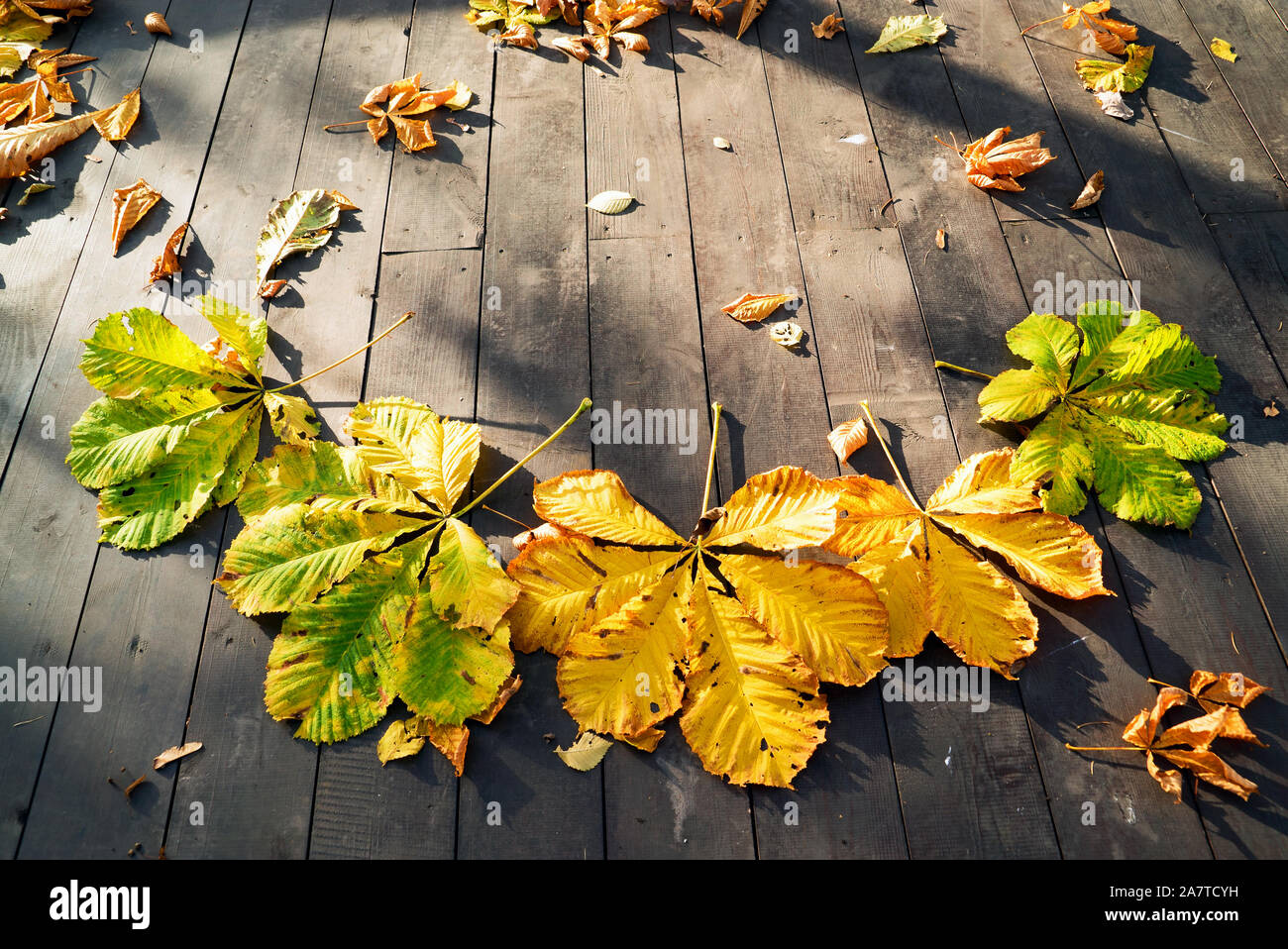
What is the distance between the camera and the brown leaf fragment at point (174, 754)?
1.52 m

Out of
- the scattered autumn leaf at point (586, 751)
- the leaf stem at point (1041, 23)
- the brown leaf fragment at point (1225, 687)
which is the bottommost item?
the scattered autumn leaf at point (586, 751)

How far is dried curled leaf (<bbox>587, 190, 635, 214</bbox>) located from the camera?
2215 millimetres

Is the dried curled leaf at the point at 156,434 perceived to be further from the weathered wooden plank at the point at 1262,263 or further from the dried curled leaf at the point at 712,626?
the weathered wooden plank at the point at 1262,263

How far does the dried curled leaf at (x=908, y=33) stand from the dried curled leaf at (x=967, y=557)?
5.20 feet

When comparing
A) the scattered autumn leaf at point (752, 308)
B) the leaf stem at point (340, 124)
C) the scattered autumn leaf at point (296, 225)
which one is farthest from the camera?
the leaf stem at point (340, 124)

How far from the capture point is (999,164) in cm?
224

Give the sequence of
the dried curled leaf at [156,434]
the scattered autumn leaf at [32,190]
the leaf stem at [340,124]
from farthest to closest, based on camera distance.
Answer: the leaf stem at [340,124] → the scattered autumn leaf at [32,190] → the dried curled leaf at [156,434]

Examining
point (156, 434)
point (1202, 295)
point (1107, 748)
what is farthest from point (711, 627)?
point (1202, 295)

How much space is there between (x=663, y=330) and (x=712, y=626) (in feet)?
2.81

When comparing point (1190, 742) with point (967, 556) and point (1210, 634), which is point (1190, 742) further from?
point (967, 556)

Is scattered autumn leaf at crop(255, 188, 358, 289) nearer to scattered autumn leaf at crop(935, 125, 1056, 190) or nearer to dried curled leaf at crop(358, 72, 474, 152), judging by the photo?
dried curled leaf at crop(358, 72, 474, 152)

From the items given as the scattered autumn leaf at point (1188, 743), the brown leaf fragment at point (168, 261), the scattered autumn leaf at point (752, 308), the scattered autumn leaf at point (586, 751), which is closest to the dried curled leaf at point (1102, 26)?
the scattered autumn leaf at point (752, 308)

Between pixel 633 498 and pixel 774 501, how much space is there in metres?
Result: 0.32
